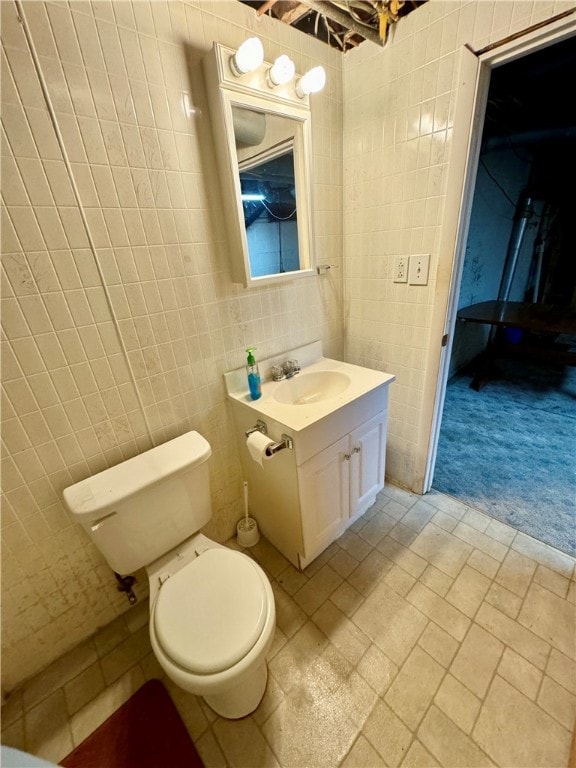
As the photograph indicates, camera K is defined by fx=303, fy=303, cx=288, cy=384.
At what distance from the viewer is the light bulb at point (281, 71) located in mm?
1037

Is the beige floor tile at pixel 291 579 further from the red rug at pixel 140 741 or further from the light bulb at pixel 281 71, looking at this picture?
the light bulb at pixel 281 71

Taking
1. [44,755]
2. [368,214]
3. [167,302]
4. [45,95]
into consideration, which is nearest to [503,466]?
[368,214]

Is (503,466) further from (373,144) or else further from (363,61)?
(363,61)

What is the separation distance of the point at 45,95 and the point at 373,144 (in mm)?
1257

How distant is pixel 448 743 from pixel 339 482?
83 centimetres

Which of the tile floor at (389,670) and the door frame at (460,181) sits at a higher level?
the door frame at (460,181)

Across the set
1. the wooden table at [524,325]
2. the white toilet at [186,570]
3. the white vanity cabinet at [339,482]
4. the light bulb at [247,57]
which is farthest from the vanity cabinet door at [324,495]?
the wooden table at [524,325]

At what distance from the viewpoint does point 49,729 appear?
39.9 inches

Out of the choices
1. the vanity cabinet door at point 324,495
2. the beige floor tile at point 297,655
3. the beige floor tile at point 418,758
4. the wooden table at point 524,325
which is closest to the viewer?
the beige floor tile at point 418,758

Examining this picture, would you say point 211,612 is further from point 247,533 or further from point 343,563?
point 343,563

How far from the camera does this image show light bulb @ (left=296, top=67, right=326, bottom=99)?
1.13 metres

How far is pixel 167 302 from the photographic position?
1.12 metres

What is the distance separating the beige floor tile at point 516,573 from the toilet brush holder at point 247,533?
3.68 feet

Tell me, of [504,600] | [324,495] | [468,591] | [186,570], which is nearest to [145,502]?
[186,570]
